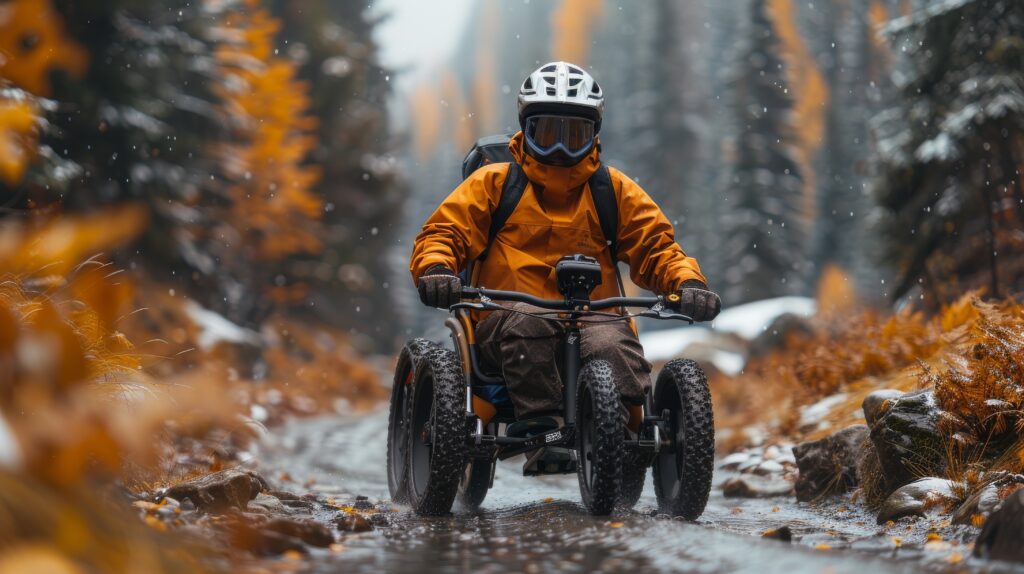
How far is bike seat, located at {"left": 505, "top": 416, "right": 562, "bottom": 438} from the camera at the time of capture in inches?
210

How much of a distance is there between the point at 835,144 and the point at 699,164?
9209 mm

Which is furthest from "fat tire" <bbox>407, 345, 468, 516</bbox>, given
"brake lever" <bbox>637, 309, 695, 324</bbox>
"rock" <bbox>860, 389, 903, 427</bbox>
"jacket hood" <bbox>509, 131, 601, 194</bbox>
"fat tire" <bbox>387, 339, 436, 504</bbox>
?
"rock" <bbox>860, 389, 903, 427</bbox>

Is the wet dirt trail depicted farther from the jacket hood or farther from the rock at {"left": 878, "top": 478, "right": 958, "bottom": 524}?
the jacket hood

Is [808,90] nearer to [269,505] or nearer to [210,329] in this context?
[210,329]

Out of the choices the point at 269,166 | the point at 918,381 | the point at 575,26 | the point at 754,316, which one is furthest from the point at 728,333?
the point at 575,26

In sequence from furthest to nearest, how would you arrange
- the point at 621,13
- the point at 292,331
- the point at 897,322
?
the point at 621,13, the point at 292,331, the point at 897,322

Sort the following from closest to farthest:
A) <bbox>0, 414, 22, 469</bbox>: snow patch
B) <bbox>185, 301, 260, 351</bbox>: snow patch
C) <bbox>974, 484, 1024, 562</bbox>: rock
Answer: <bbox>0, 414, 22, 469</bbox>: snow patch → <bbox>974, 484, 1024, 562</bbox>: rock → <bbox>185, 301, 260, 351</bbox>: snow patch

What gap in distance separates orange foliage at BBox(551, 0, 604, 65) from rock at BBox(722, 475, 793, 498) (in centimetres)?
6946

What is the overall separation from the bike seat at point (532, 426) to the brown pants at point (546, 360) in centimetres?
14

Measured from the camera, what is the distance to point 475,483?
6.09 m

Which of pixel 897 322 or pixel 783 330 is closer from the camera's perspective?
pixel 897 322

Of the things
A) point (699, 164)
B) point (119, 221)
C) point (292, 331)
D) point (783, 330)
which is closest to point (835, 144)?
point (699, 164)

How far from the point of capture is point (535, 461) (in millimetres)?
5297

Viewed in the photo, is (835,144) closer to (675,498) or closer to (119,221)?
(675,498)
